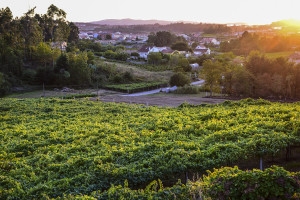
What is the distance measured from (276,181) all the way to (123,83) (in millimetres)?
53679

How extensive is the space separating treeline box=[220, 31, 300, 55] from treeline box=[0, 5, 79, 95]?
193 feet

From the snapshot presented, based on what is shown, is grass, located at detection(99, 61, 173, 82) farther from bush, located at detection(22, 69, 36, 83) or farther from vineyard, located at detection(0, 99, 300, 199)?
vineyard, located at detection(0, 99, 300, 199)

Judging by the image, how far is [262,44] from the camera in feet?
294

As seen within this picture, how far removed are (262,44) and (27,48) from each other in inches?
2815

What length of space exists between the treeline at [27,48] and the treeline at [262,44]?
193 ft

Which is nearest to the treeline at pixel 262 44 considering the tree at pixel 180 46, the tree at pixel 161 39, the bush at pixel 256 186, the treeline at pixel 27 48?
the tree at pixel 180 46

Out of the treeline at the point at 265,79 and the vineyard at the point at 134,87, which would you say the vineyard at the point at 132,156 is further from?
the vineyard at the point at 134,87

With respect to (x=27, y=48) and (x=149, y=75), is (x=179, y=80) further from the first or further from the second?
(x=27, y=48)

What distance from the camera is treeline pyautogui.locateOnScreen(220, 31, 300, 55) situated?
82.8 metres

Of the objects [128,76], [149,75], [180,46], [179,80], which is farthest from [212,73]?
[180,46]

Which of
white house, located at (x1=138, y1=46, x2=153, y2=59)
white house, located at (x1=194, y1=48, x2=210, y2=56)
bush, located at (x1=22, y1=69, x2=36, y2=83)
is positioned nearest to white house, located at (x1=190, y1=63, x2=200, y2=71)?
white house, located at (x1=194, y1=48, x2=210, y2=56)

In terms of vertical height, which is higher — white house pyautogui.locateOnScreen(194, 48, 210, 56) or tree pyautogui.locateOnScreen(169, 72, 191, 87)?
white house pyautogui.locateOnScreen(194, 48, 210, 56)

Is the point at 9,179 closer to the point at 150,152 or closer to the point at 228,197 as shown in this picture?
the point at 150,152

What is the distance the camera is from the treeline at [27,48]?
170 ft
